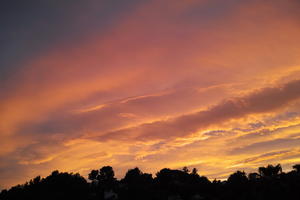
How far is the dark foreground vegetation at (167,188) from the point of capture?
72250 millimetres

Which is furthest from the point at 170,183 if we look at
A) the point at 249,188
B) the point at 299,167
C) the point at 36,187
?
the point at 299,167

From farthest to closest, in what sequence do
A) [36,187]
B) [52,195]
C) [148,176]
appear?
[148,176] → [36,187] → [52,195]

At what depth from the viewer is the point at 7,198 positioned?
264 ft

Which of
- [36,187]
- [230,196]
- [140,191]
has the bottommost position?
[230,196]

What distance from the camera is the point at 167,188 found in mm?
90938

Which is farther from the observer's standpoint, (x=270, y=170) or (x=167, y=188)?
(x=270, y=170)

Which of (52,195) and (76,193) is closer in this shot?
(52,195)

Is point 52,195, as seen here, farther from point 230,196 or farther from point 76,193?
point 230,196

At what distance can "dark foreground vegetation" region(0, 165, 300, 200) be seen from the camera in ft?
237

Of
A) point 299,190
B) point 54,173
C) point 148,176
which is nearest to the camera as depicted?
point 299,190

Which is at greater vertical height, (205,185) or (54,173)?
(54,173)

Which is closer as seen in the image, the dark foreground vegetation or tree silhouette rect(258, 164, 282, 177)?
the dark foreground vegetation

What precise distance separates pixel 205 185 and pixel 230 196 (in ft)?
49.3

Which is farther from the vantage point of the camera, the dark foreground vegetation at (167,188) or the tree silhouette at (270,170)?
the tree silhouette at (270,170)
